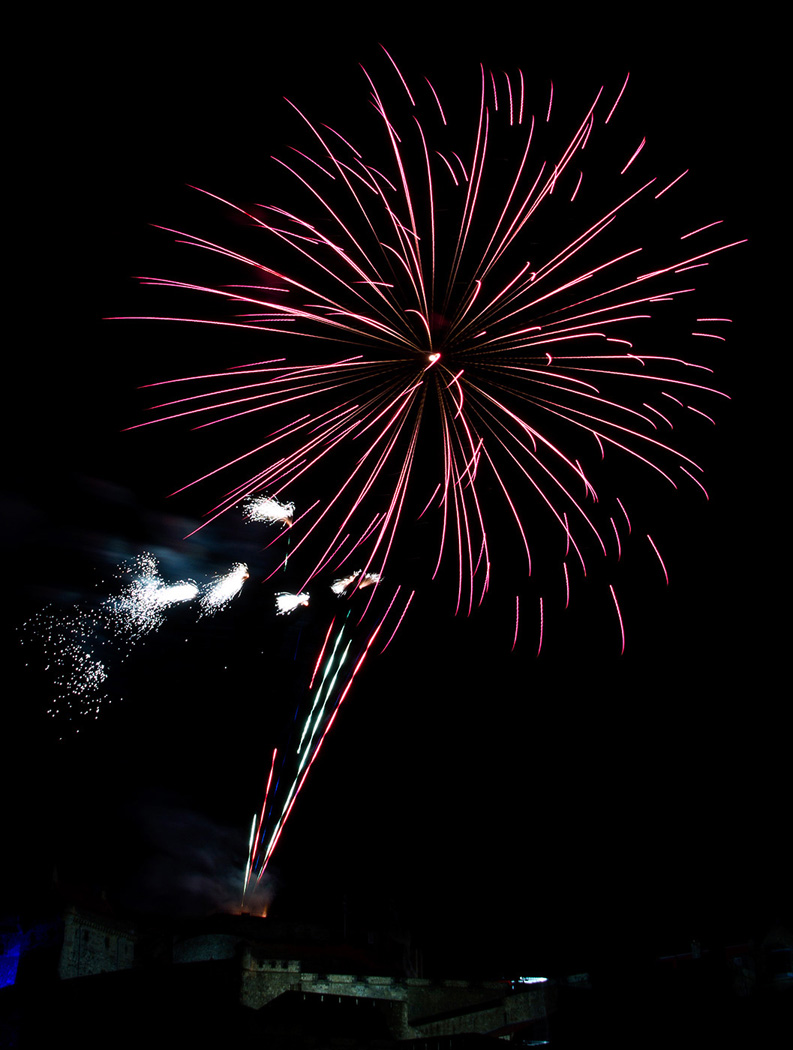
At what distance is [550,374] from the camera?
1377 centimetres

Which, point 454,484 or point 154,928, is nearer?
point 454,484

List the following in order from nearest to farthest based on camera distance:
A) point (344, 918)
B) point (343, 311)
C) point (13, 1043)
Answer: point (343, 311) < point (13, 1043) < point (344, 918)

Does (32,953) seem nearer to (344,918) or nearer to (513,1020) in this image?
(344,918)

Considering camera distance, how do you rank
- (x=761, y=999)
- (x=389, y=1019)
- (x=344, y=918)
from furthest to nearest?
(x=344, y=918), (x=389, y=1019), (x=761, y=999)

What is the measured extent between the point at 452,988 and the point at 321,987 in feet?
13.6

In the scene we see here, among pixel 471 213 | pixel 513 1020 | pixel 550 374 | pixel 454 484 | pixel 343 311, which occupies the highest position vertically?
pixel 471 213

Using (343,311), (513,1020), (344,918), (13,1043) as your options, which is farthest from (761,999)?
(344,918)

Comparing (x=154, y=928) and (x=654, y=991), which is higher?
(x=154, y=928)

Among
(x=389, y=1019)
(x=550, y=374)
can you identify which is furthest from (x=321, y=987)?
(x=550, y=374)

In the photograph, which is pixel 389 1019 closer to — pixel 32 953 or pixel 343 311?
pixel 32 953

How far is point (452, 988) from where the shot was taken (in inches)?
913

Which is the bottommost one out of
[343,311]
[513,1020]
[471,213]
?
[513,1020]

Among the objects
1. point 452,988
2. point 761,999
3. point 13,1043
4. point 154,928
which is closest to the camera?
point 761,999

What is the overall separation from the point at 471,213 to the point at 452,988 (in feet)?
71.6
